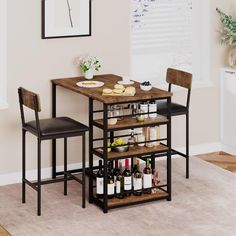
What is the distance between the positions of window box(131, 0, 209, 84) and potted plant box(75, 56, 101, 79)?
0.52m

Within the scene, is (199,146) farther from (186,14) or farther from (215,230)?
(215,230)

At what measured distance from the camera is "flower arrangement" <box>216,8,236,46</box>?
676 centimetres

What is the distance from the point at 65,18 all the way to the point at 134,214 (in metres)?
1.67

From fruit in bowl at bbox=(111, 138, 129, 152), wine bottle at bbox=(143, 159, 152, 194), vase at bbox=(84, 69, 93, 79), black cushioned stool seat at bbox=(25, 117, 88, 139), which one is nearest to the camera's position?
black cushioned stool seat at bbox=(25, 117, 88, 139)

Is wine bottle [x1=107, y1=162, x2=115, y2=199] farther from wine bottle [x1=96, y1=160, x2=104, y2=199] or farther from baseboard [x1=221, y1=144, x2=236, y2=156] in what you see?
baseboard [x1=221, y1=144, x2=236, y2=156]

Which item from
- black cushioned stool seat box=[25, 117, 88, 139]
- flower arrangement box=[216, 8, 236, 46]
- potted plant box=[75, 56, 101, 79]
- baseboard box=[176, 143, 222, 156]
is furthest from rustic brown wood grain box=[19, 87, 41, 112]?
flower arrangement box=[216, 8, 236, 46]

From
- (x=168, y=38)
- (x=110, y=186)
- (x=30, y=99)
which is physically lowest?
(x=110, y=186)

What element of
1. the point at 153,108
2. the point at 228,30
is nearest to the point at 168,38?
the point at 228,30

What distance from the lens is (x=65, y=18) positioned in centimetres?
611

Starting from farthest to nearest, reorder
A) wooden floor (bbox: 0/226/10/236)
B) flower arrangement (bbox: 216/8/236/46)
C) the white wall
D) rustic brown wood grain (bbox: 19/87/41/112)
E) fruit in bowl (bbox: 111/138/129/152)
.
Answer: flower arrangement (bbox: 216/8/236/46), the white wall, fruit in bowl (bbox: 111/138/129/152), rustic brown wood grain (bbox: 19/87/41/112), wooden floor (bbox: 0/226/10/236)

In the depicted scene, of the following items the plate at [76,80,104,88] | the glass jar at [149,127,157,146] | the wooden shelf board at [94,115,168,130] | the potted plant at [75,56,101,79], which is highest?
the potted plant at [75,56,101,79]

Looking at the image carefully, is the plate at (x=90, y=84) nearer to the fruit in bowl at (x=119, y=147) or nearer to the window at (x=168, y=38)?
the fruit in bowl at (x=119, y=147)

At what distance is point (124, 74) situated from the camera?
6477mm

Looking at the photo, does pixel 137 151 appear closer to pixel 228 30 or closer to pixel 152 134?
pixel 152 134
